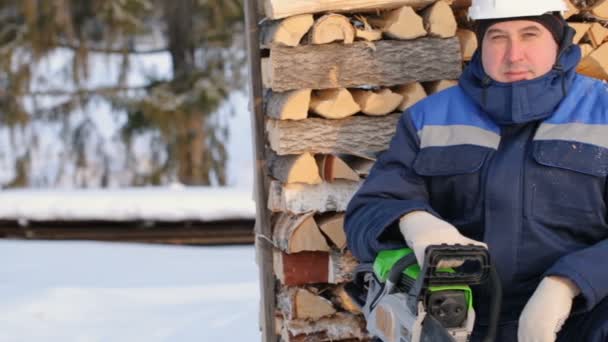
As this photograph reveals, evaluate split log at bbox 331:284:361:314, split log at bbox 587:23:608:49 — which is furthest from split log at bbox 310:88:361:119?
split log at bbox 587:23:608:49

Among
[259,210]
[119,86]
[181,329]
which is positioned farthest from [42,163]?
[259,210]

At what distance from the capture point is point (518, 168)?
2234 millimetres

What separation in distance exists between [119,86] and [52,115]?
812mm

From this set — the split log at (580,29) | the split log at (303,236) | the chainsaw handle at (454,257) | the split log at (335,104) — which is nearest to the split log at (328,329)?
the split log at (303,236)

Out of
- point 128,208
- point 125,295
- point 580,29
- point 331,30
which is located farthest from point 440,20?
point 128,208

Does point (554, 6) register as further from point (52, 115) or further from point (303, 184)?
point (52, 115)

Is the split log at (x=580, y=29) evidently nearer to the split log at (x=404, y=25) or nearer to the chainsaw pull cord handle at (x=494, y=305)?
the split log at (x=404, y=25)

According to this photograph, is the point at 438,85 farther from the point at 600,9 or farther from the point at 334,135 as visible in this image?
the point at 600,9

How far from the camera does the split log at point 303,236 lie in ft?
9.20

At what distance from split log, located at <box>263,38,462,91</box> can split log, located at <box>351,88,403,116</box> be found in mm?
33

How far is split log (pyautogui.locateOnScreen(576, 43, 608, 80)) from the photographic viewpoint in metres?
2.90

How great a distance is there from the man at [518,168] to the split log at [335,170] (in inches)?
17.5

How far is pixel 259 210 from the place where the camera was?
9.82 ft

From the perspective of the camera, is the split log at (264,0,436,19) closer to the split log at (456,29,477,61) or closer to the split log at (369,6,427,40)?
the split log at (369,6,427,40)
